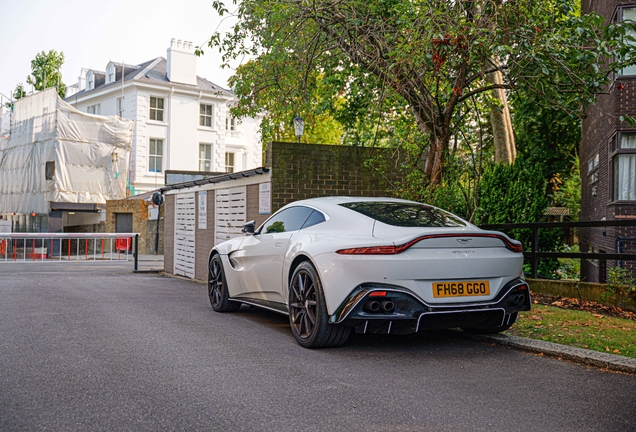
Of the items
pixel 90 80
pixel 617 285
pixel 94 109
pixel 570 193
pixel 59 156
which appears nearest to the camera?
pixel 617 285

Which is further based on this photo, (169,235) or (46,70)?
(46,70)

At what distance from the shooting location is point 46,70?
163 feet

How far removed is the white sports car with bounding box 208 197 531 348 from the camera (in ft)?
19.1

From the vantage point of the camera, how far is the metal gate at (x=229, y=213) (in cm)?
1400

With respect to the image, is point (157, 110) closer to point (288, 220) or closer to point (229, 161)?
point (229, 161)

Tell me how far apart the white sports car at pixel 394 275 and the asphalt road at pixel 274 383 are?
33 cm

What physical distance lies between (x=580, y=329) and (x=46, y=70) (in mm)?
49543

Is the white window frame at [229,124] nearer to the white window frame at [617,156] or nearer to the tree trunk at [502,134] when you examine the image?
the tree trunk at [502,134]

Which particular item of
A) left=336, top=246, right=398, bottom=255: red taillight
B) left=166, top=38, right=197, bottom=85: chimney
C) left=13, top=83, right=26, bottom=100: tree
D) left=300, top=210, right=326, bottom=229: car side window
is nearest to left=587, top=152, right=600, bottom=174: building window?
left=300, top=210, right=326, bottom=229: car side window

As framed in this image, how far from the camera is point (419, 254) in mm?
5895

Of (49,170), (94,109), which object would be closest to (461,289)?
(49,170)

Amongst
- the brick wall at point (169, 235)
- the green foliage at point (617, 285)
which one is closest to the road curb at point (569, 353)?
the green foliage at point (617, 285)

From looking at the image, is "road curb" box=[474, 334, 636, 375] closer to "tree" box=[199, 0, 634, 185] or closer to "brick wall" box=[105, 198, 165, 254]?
"tree" box=[199, 0, 634, 185]

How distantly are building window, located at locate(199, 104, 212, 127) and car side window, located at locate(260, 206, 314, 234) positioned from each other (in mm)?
37976
